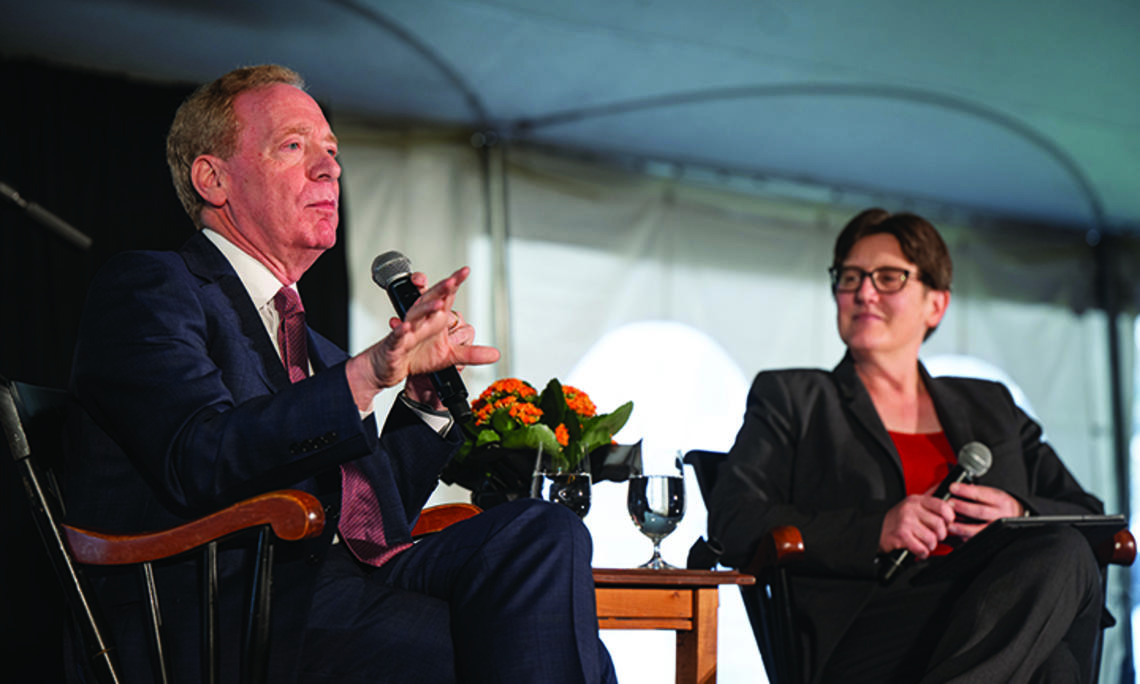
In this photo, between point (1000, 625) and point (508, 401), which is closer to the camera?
point (1000, 625)

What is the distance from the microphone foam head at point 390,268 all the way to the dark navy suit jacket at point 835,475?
923 millimetres

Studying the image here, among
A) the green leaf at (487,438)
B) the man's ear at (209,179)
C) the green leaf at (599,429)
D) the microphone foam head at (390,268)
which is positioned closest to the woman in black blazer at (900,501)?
the green leaf at (599,429)

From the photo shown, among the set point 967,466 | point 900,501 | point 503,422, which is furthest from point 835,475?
point 503,422

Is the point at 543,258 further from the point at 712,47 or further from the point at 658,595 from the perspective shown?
the point at 658,595

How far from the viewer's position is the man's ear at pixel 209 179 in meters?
1.66

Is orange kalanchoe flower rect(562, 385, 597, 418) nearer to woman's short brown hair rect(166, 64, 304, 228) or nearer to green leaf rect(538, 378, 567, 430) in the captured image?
green leaf rect(538, 378, 567, 430)

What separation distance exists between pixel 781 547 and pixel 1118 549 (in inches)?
28.3

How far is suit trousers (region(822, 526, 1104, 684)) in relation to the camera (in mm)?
1784

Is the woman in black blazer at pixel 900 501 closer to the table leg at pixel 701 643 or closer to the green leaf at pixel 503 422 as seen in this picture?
the table leg at pixel 701 643

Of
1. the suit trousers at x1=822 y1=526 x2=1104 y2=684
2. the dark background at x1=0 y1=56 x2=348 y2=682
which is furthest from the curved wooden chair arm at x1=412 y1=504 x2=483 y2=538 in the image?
the dark background at x1=0 y1=56 x2=348 y2=682

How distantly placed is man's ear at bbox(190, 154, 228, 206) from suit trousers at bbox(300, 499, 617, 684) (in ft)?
1.98

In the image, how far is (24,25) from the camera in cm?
358

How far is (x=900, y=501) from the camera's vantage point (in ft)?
7.23

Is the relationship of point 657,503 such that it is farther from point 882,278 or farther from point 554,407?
point 882,278
